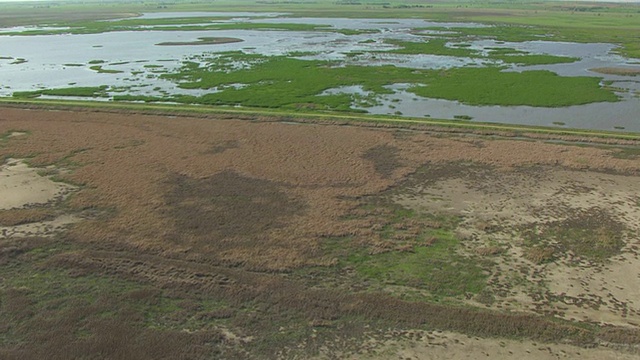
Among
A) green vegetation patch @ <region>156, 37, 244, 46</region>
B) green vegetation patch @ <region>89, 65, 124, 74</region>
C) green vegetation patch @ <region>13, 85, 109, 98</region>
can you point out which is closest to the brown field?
green vegetation patch @ <region>13, 85, 109, 98</region>

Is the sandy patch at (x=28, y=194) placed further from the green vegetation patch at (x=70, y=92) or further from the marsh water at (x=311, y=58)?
the marsh water at (x=311, y=58)

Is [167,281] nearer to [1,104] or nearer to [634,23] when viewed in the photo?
[1,104]

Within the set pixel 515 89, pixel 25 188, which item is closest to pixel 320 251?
pixel 25 188

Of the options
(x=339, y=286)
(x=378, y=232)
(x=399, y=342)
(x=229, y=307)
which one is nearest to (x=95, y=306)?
(x=229, y=307)

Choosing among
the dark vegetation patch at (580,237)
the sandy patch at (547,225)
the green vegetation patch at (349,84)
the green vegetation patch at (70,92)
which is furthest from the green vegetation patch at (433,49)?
the dark vegetation patch at (580,237)

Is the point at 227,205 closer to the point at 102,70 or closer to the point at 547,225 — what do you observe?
the point at 547,225

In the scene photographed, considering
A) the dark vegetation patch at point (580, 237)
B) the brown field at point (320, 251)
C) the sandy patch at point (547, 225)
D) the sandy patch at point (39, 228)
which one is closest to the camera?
the brown field at point (320, 251)

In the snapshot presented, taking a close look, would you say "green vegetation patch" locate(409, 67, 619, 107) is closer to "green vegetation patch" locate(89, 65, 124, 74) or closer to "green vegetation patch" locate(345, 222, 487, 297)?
"green vegetation patch" locate(345, 222, 487, 297)

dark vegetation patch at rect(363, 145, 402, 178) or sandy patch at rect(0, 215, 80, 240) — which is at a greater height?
dark vegetation patch at rect(363, 145, 402, 178)
